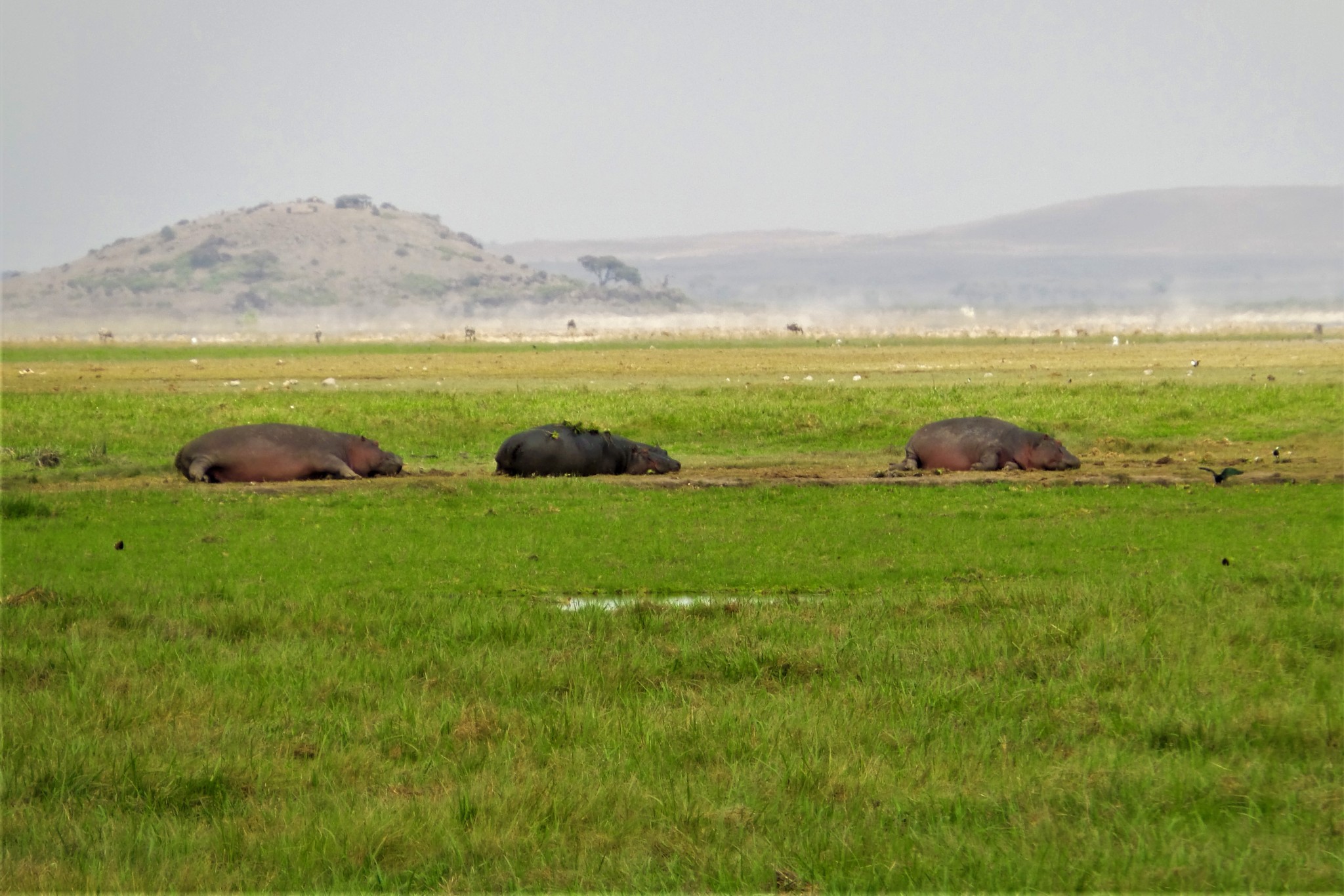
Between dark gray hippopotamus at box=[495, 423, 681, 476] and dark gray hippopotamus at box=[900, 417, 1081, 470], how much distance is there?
133 inches

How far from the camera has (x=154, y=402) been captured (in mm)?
27047

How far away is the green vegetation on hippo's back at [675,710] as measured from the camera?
5484 mm

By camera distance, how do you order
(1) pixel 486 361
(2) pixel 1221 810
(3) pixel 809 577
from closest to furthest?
(2) pixel 1221 810
(3) pixel 809 577
(1) pixel 486 361

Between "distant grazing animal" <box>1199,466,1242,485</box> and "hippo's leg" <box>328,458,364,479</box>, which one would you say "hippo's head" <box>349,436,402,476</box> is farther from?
"distant grazing animal" <box>1199,466,1242,485</box>

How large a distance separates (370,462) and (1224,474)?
10.6 metres

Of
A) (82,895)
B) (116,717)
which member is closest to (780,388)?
(116,717)

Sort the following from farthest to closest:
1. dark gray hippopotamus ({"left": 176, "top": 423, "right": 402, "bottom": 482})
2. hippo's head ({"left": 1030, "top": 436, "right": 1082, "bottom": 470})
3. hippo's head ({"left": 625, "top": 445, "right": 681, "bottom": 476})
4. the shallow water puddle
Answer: hippo's head ({"left": 625, "top": 445, "right": 681, "bottom": 476}), hippo's head ({"left": 1030, "top": 436, "right": 1082, "bottom": 470}), dark gray hippopotamus ({"left": 176, "top": 423, "right": 402, "bottom": 482}), the shallow water puddle

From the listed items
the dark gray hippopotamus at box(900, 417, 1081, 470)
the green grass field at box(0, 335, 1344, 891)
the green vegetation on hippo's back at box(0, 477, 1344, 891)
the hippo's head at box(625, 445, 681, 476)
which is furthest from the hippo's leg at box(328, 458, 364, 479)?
the dark gray hippopotamus at box(900, 417, 1081, 470)

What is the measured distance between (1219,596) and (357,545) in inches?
290

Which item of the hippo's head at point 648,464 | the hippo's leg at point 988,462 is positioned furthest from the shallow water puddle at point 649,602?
the hippo's leg at point 988,462

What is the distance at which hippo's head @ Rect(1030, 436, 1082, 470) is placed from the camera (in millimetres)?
19141

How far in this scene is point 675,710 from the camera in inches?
293

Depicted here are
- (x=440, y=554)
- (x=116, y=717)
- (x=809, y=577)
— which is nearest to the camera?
(x=116, y=717)

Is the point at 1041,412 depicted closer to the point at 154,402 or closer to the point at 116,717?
the point at 154,402
